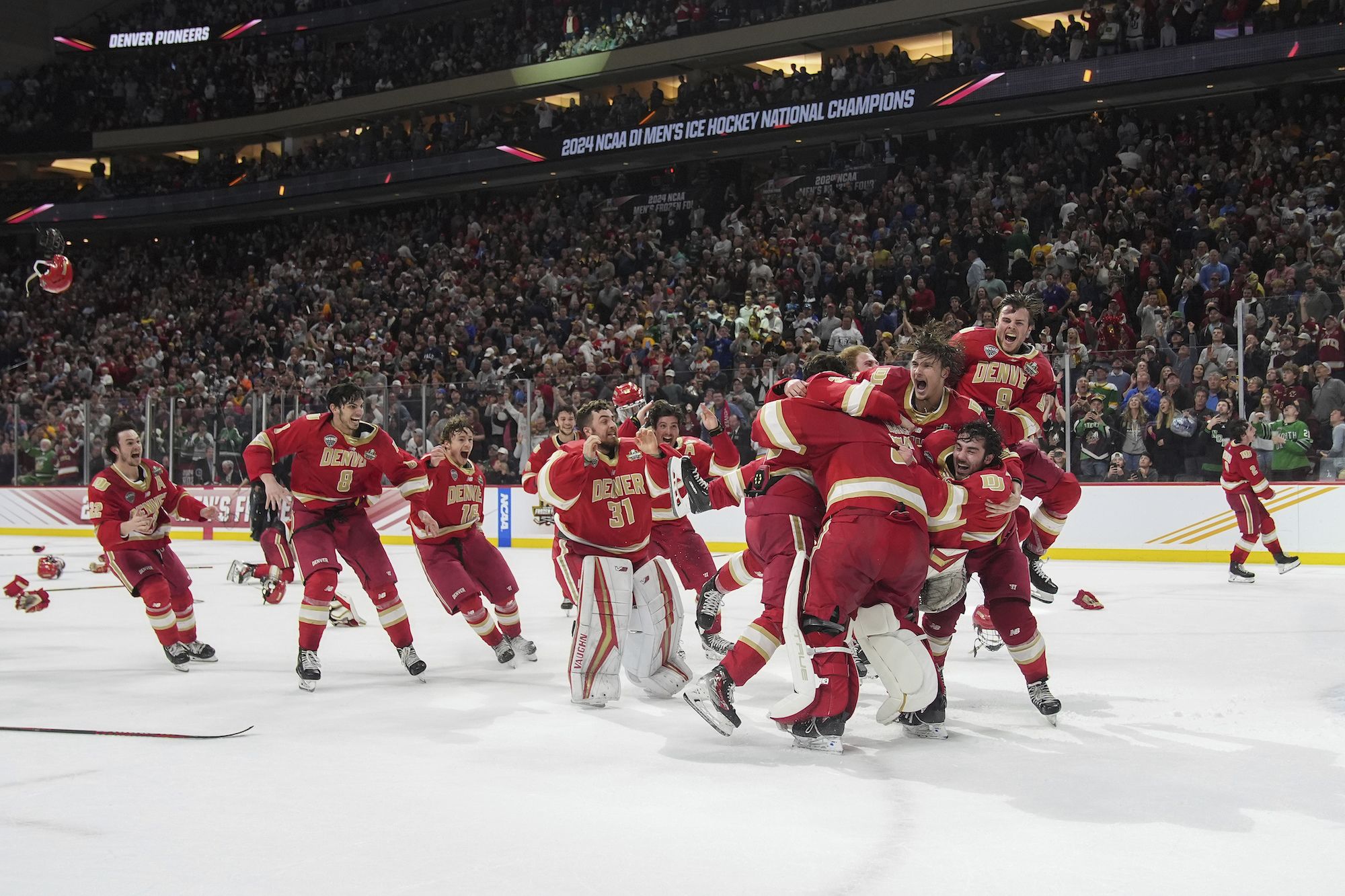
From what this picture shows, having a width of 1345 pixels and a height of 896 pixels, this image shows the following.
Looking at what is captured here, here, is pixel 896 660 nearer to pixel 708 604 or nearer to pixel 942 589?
pixel 942 589

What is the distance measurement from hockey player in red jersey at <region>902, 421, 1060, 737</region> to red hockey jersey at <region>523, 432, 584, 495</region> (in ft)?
7.35

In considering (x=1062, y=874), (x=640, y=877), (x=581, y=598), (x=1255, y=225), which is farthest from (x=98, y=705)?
(x=1255, y=225)

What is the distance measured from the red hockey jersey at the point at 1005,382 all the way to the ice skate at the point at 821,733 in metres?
2.34

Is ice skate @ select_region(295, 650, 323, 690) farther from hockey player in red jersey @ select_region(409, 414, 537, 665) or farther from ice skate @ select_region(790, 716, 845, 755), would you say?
ice skate @ select_region(790, 716, 845, 755)

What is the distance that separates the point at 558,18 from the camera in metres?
30.4

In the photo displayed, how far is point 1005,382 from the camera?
6629 mm

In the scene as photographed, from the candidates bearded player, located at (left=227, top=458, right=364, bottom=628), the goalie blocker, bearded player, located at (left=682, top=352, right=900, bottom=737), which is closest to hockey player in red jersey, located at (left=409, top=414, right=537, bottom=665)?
the goalie blocker

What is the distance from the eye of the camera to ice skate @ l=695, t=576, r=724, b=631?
24.2 feet

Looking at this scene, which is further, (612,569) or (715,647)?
(715,647)

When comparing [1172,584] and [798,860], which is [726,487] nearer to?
[798,860]

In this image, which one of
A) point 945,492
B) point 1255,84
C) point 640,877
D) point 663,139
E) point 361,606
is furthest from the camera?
point 663,139

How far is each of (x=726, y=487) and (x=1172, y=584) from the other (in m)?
7.22

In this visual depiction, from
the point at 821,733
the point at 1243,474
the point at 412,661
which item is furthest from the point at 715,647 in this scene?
the point at 1243,474

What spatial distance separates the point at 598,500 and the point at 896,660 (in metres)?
1.90
